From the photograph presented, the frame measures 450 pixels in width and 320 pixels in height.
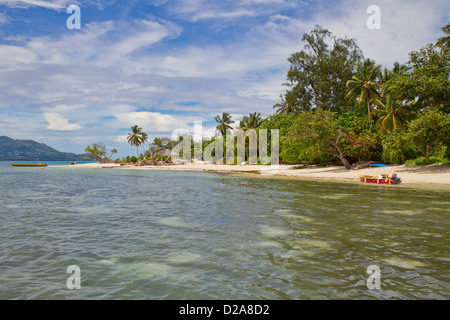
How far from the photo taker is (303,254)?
870cm

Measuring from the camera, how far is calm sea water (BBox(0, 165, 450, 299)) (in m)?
6.39

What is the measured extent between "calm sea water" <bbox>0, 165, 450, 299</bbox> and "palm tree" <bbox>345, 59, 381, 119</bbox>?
1479 inches

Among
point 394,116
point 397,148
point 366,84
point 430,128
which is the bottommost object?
point 397,148

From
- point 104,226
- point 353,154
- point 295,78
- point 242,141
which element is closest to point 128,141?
point 242,141

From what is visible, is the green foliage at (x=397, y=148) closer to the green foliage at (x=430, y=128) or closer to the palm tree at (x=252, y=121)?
the green foliage at (x=430, y=128)

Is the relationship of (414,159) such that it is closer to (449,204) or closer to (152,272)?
(449,204)

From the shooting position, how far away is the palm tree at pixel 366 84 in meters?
49.5

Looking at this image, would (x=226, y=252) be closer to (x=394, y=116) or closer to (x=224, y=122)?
(x=394, y=116)

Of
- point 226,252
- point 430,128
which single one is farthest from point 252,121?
point 226,252

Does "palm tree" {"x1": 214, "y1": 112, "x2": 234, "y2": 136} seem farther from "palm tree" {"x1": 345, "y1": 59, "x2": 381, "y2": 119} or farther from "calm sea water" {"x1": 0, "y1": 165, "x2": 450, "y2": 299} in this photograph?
"calm sea water" {"x1": 0, "y1": 165, "x2": 450, "y2": 299}

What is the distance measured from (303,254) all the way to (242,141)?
61.7m

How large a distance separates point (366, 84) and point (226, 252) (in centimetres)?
4858

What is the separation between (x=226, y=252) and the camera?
29.4 feet

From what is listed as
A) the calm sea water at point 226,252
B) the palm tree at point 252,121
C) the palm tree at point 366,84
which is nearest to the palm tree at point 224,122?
the palm tree at point 252,121
